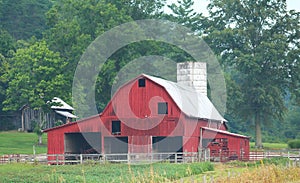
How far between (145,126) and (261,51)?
1183 inches

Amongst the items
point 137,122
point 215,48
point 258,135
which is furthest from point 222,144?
point 215,48

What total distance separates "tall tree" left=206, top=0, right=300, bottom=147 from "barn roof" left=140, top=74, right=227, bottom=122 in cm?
1726

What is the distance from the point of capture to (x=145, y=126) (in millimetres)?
52406

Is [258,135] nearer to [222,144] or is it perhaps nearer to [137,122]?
[222,144]

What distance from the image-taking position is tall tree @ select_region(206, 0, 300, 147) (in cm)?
7850

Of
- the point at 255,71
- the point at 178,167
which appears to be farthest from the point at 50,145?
the point at 255,71

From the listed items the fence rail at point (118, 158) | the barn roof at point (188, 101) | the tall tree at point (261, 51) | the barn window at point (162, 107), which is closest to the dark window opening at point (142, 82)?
the barn roof at point (188, 101)

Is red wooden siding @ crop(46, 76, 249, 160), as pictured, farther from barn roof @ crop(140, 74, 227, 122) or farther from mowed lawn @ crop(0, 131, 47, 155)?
mowed lawn @ crop(0, 131, 47, 155)

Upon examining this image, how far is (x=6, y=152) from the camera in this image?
5803 centimetres

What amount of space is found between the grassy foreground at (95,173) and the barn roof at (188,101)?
944cm

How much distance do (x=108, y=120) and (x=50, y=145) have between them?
4754 millimetres

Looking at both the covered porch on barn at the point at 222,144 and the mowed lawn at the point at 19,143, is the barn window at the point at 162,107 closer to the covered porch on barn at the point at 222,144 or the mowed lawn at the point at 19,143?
the covered porch on barn at the point at 222,144

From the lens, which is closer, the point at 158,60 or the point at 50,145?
the point at 50,145

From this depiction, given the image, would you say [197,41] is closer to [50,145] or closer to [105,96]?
[105,96]
